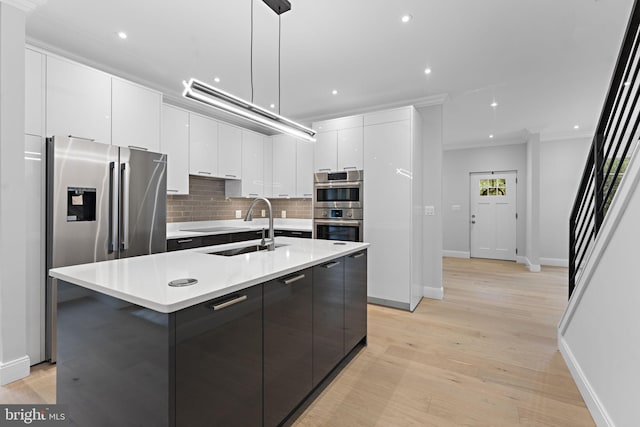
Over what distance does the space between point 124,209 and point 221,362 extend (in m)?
2.10

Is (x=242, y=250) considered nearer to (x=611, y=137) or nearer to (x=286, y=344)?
(x=286, y=344)

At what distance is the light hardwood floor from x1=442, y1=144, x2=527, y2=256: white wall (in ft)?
11.5

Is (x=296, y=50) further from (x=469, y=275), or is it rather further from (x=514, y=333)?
(x=469, y=275)

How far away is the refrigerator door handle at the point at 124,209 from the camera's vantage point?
2.74 m

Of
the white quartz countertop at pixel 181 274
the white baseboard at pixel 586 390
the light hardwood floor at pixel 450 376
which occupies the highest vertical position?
the white quartz countertop at pixel 181 274

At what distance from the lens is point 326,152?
423 centimetres

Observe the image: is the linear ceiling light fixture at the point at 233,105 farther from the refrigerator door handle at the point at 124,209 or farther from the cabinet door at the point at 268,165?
the cabinet door at the point at 268,165

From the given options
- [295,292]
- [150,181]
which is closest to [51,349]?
[150,181]

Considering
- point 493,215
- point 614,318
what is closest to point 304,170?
point 614,318

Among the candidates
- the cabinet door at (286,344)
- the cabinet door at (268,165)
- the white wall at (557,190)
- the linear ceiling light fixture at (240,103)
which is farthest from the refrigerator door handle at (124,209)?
the white wall at (557,190)

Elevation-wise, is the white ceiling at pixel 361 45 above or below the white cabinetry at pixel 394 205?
above

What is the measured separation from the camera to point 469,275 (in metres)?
5.59

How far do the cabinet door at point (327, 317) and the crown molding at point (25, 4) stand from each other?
2.69 m

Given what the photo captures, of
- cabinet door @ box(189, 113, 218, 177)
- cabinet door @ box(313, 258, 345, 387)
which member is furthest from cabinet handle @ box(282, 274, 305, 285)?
cabinet door @ box(189, 113, 218, 177)
